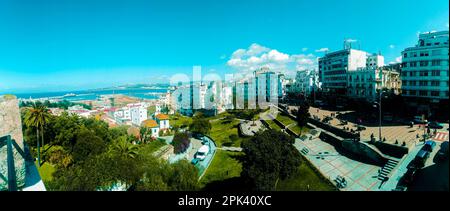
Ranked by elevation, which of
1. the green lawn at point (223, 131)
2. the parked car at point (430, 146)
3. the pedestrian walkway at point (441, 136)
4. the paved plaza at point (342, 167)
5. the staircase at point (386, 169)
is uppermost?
the pedestrian walkway at point (441, 136)

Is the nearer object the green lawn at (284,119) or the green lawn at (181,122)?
the green lawn at (284,119)

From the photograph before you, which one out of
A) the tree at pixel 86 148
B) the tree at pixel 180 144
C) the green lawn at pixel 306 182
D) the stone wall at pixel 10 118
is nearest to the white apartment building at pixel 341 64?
the green lawn at pixel 306 182

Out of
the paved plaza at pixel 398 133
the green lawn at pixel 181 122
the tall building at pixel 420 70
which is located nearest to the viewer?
the tall building at pixel 420 70

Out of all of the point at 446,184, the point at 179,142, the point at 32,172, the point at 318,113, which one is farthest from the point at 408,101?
the point at 179,142

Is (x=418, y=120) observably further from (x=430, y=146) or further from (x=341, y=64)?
(x=341, y=64)

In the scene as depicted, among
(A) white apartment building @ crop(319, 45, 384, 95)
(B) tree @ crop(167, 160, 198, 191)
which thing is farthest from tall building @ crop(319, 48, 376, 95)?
(B) tree @ crop(167, 160, 198, 191)

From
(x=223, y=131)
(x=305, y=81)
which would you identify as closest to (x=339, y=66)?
(x=305, y=81)

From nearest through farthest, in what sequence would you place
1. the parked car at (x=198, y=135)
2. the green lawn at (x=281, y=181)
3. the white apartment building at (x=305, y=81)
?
the green lawn at (x=281, y=181) < the parked car at (x=198, y=135) < the white apartment building at (x=305, y=81)

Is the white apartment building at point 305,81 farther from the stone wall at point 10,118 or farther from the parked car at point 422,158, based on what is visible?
the stone wall at point 10,118
